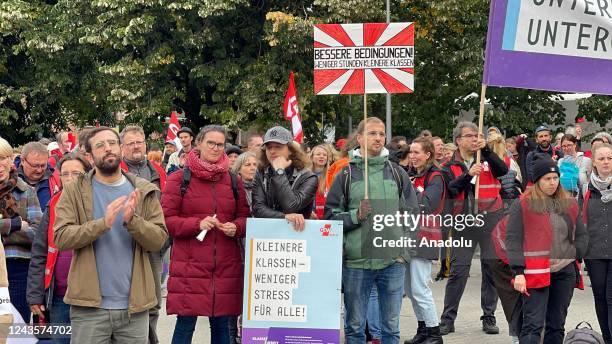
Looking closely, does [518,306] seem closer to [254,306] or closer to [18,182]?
[254,306]

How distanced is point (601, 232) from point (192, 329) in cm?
334

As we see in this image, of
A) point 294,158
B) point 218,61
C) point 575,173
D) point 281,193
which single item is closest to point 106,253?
point 281,193

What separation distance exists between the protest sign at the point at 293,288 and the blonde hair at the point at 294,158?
47 cm

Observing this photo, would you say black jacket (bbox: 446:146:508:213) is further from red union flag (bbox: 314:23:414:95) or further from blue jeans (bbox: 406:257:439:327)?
red union flag (bbox: 314:23:414:95)

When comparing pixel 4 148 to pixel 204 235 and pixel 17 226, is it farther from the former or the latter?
pixel 204 235

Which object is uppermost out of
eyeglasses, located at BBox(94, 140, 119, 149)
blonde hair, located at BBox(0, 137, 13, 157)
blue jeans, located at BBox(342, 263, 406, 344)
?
eyeglasses, located at BBox(94, 140, 119, 149)

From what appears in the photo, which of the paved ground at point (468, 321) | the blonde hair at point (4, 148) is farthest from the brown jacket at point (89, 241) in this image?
the paved ground at point (468, 321)

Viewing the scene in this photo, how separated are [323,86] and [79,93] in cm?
2235

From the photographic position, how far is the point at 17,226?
22.7 feet

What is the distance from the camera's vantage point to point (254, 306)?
7.14 meters

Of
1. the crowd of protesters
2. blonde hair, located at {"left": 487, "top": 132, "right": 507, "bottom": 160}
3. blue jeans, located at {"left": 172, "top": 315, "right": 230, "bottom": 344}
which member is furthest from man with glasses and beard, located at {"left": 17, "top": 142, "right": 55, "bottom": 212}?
blonde hair, located at {"left": 487, "top": 132, "right": 507, "bottom": 160}

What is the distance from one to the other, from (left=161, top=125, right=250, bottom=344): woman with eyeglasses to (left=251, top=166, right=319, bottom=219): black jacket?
0.20 m

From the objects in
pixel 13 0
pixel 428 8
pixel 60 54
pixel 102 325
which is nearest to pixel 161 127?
pixel 60 54

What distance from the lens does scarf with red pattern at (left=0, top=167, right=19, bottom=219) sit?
6844mm
